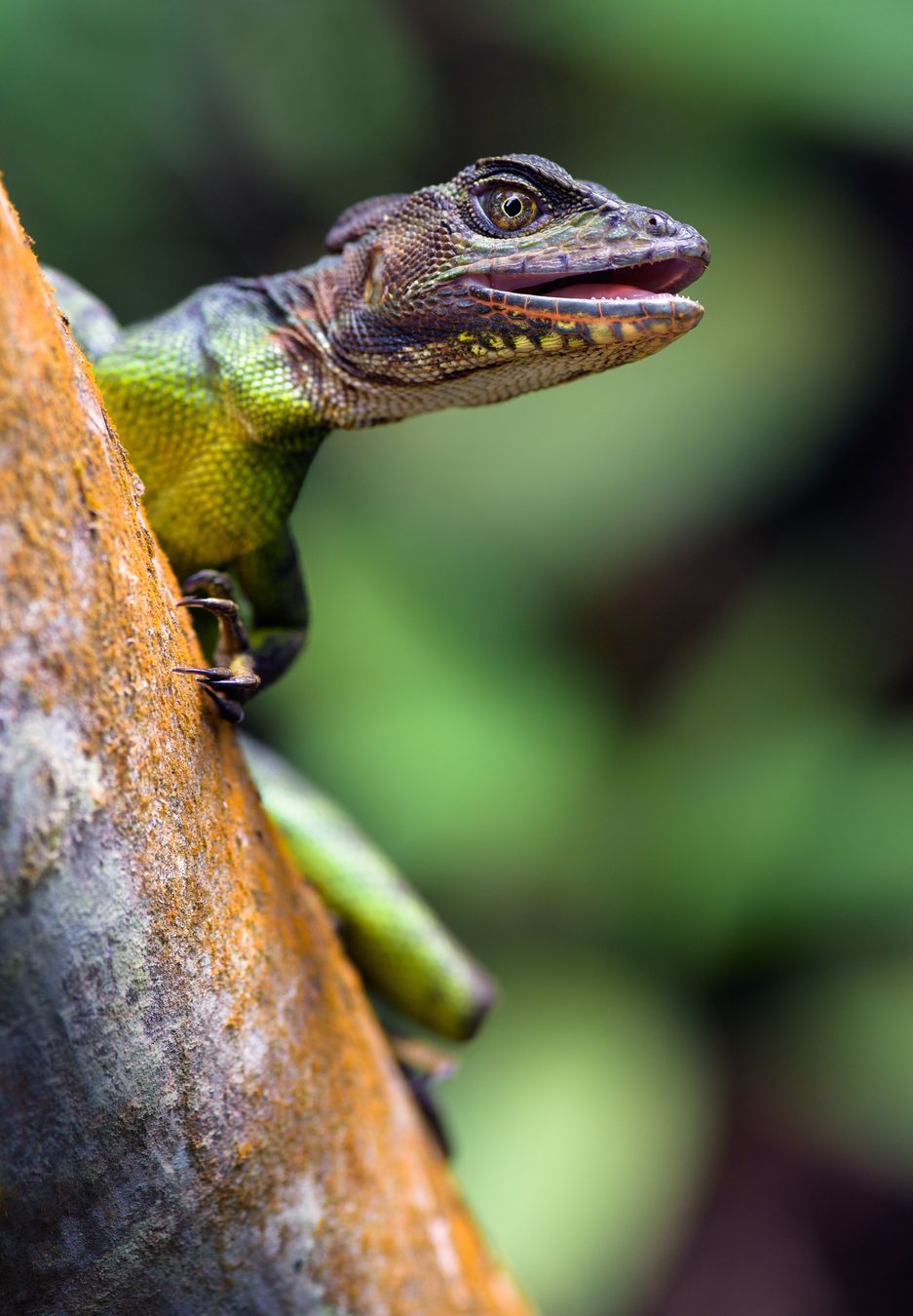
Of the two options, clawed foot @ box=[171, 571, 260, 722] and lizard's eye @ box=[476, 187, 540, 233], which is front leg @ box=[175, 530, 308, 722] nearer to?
clawed foot @ box=[171, 571, 260, 722]

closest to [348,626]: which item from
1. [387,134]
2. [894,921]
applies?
[387,134]

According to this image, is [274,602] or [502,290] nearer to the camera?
[502,290]

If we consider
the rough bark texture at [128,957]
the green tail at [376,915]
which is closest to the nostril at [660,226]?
the rough bark texture at [128,957]

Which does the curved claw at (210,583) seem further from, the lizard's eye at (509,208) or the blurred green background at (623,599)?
the blurred green background at (623,599)

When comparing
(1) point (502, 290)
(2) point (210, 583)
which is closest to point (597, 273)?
(1) point (502, 290)

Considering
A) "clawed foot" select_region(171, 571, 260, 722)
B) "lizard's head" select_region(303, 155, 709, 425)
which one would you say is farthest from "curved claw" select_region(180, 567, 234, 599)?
"lizard's head" select_region(303, 155, 709, 425)

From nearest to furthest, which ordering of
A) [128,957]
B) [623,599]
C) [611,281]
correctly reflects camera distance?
[128,957] < [611,281] < [623,599]

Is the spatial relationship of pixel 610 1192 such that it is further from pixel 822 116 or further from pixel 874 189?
pixel 874 189

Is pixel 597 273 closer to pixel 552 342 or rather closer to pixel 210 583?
pixel 552 342
